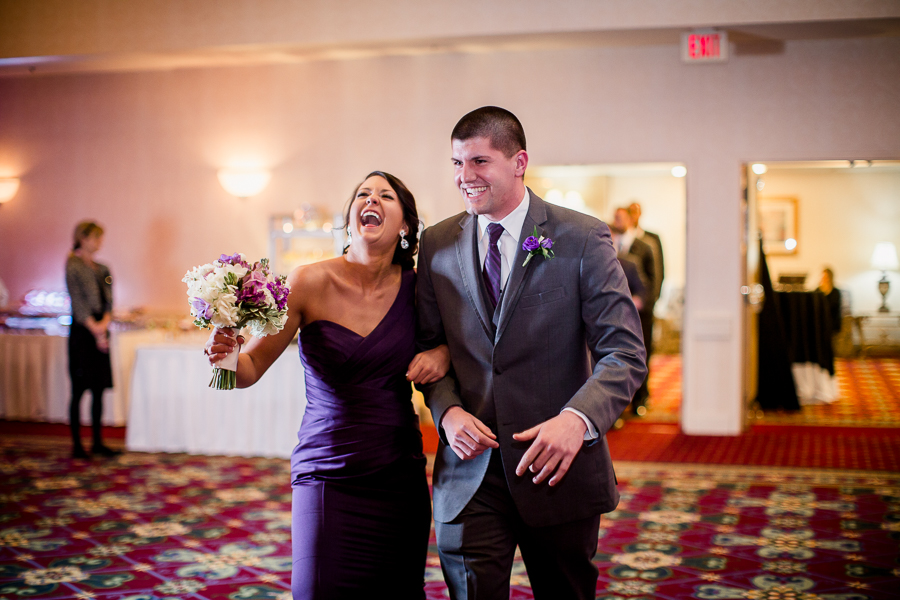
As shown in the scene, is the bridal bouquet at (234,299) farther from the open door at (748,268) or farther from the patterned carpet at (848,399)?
the patterned carpet at (848,399)

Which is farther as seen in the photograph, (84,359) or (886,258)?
(886,258)

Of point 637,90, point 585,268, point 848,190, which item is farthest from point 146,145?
point 848,190

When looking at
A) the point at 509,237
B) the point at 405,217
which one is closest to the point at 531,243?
the point at 509,237

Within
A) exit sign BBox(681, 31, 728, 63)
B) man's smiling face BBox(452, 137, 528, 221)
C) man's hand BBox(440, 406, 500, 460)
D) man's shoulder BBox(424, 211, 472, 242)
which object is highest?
exit sign BBox(681, 31, 728, 63)

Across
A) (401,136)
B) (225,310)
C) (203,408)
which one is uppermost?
(401,136)

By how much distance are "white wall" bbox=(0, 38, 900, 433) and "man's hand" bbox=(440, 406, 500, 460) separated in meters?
5.48

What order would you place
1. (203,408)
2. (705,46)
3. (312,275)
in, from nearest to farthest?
(312,275) < (203,408) < (705,46)

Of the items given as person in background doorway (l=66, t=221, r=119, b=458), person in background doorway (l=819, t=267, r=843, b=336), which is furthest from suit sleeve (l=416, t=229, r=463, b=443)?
person in background doorway (l=819, t=267, r=843, b=336)

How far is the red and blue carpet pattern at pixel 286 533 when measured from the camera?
11.4 ft

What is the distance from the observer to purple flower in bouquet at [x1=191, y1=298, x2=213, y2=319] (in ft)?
6.97

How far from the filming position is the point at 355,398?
8.39 feet

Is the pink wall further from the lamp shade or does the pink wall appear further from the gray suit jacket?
the gray suit jacket

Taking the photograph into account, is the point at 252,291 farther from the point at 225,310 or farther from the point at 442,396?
the point at 442,396

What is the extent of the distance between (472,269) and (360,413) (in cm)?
71
